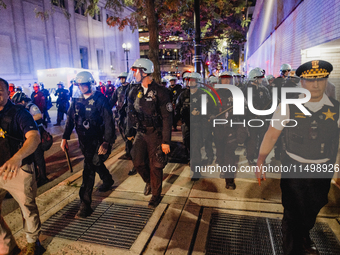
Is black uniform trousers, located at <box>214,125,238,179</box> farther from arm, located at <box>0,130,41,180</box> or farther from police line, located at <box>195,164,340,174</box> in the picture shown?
arm, located at <box>0,130,41,180</box>

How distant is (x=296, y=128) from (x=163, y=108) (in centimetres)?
196

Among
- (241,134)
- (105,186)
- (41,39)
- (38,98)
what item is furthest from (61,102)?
(41,39)

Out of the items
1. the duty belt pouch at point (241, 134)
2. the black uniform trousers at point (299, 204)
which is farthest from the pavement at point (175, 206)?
the black uniform trousers at point (299, 204)

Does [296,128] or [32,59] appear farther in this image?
[32,59]

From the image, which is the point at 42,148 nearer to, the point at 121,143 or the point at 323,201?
the point at 121,143

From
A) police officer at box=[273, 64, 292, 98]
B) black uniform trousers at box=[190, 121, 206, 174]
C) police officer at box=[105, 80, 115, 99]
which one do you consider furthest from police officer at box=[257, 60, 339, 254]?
police officer at box=[105, 80, 115, 99]

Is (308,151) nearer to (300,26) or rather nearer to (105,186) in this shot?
(105,186)

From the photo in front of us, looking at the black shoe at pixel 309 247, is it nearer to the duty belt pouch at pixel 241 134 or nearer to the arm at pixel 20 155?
the duty belt pouch at pixel 241 134

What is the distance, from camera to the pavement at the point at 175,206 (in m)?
3.02

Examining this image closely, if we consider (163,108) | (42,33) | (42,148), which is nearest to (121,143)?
(42,148)

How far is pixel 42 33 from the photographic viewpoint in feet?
80.7

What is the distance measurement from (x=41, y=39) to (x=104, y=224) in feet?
86.2

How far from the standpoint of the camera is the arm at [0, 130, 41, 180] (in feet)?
7.43

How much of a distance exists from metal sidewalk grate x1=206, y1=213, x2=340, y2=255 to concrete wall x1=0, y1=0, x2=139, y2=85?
22.7m
